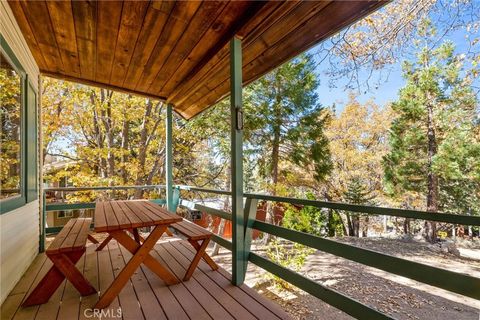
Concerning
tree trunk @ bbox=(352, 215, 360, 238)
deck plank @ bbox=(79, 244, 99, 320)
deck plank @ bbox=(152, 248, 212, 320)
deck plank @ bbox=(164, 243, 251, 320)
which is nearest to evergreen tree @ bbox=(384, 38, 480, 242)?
tree trunk @ bbox=(352, 215, 360, 238)

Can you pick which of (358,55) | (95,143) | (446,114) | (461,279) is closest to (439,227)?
(446,114)

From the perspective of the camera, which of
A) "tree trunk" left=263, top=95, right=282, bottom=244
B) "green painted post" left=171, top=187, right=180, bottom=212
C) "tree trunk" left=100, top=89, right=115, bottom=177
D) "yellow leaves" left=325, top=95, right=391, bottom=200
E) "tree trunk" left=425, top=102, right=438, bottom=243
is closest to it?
"green painted post" left=171, top=187, right=180, bottom=212

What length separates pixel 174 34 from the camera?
2.17 m

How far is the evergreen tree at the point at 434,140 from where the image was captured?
1016 cm

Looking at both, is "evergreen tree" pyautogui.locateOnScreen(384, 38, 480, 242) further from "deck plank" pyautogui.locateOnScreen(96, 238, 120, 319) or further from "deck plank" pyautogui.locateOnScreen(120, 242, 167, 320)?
"deck plank" pyautogui.locateOnScreen(96, 238, 120, 319)

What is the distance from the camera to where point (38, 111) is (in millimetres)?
3260

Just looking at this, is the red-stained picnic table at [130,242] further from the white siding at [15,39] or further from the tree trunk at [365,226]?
the tree trunk at [365,226]

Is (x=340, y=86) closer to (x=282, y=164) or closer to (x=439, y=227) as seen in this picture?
(x=282, y=164)

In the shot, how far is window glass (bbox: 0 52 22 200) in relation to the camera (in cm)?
205

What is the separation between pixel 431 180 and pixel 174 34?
13.6 meters

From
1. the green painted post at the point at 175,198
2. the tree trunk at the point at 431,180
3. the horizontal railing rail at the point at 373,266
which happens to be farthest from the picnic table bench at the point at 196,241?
the tree trunk at the point at 431,180

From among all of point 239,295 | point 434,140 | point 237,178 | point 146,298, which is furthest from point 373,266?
point 434,140

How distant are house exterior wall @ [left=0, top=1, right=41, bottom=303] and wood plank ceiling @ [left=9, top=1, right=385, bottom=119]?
0.11 meters

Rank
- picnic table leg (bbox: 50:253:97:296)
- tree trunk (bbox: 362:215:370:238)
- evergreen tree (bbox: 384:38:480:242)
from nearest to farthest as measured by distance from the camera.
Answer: picnic table leg (bbox: 50:253:97:296) → evergreen tree (bbox: 384:38:480:242) → tree trunk (bbox: 362:215:370:238)
